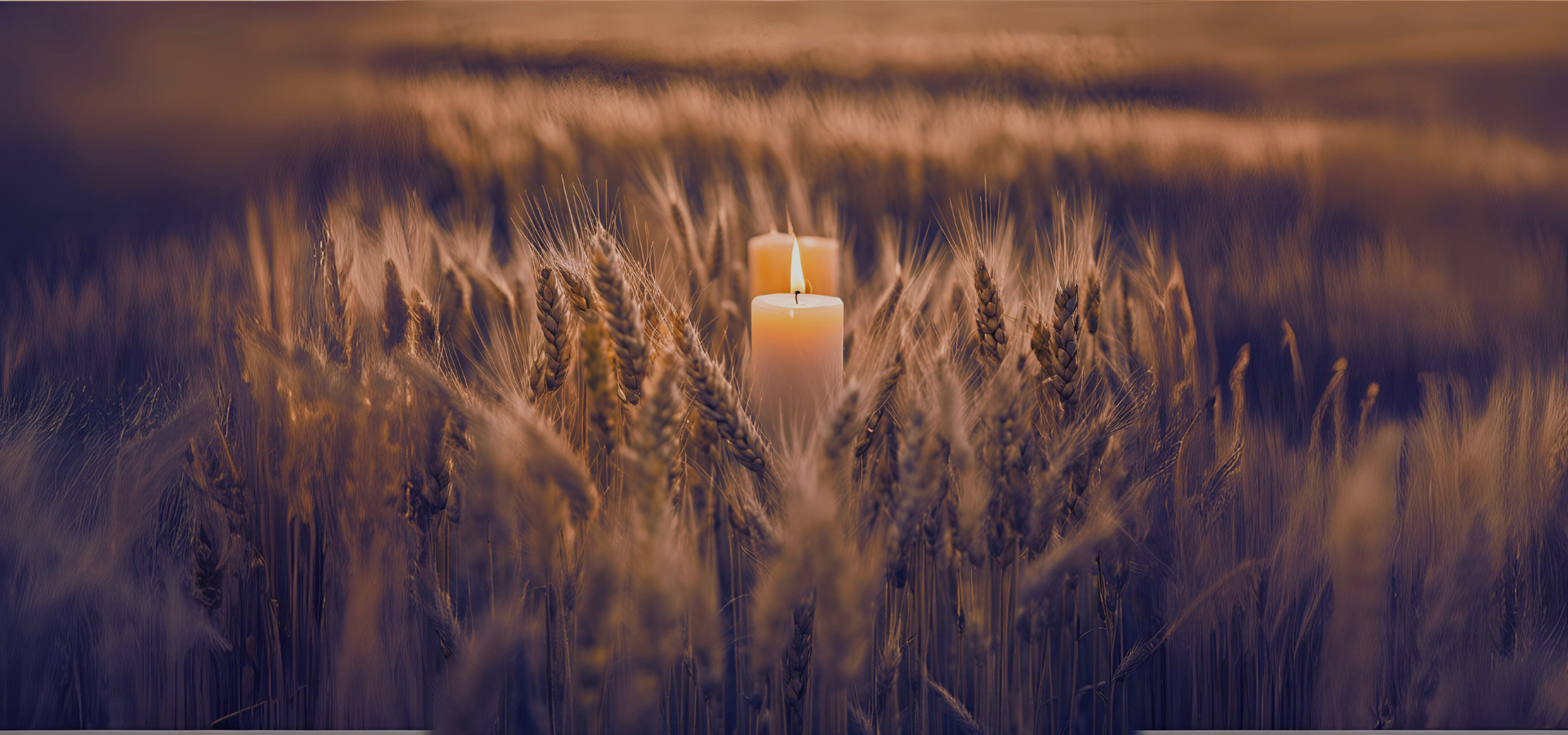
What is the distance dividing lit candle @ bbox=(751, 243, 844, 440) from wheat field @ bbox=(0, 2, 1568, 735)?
0.19 metres

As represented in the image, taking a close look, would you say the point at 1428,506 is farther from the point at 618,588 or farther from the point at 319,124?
the point at 319,124

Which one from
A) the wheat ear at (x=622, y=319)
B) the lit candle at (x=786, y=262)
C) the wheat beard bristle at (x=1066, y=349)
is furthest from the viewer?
the lit candle at (x=786, y=262)

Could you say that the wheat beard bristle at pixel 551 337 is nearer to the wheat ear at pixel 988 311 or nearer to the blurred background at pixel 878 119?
the blurred background at pixel 878 119

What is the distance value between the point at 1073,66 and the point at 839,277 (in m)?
0.40

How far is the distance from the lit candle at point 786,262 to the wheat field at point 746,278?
0.03m

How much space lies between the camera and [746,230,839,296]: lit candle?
3.57 ft

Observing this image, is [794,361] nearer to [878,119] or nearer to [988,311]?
[988,311]

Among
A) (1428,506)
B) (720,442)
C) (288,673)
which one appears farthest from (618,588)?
(1428,506)

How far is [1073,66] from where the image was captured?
3.68 feet

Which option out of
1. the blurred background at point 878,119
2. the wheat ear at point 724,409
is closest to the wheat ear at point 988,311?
the blurred background at point 878,119

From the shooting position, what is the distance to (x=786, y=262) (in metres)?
1.09

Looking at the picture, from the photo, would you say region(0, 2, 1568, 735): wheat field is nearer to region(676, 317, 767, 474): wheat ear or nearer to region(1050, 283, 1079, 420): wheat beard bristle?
region(1050, 283, 1079, 420): wheat beard bristle

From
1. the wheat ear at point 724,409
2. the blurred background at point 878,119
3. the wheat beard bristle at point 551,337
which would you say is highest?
the blurred background at point 878,119

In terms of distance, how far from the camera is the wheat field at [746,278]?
1.11 m
